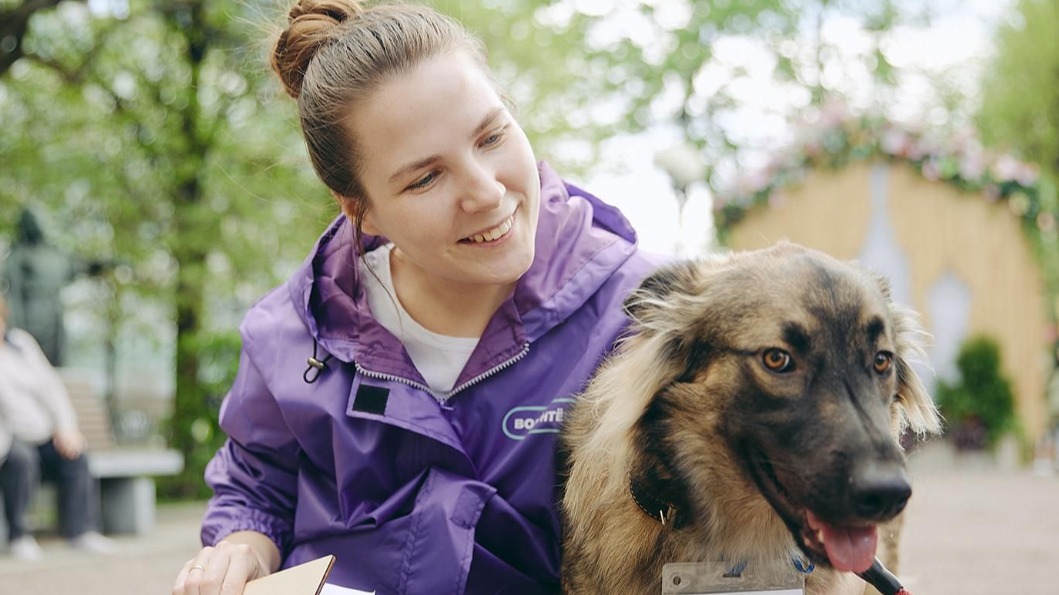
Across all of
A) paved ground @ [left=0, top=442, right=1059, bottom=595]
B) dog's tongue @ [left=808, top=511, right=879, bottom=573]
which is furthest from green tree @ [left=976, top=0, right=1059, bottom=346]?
dog's tongue @ [left=808, top=511, right=879, bottom=573]

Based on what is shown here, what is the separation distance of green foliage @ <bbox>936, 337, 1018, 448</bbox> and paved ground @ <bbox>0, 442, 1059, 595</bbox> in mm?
2576

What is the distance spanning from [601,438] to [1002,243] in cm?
1367

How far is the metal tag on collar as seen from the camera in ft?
8.32

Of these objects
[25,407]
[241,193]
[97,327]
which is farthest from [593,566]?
[97,327]

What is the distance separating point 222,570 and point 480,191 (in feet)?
3.68

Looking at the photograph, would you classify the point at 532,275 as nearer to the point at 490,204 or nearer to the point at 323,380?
the point at 490,204

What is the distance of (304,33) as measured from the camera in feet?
9.81

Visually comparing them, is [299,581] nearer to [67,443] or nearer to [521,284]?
[521,284]

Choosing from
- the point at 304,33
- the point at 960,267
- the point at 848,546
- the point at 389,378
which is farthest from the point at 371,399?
the point at 960,267

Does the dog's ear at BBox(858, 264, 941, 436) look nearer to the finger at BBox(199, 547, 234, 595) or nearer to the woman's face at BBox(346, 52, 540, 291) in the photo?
the woman's face at BBox(346, 52, 540, 291)

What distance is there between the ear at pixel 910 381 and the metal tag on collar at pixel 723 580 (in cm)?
47

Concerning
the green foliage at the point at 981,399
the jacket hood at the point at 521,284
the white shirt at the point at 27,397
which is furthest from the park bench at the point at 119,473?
the green foliage at the point at 981,399

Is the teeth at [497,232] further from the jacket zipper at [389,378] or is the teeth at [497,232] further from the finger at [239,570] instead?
the finger at [239,570]

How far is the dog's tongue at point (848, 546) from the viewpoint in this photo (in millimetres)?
2178
